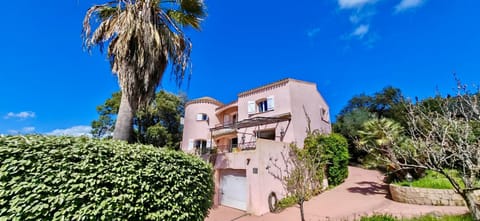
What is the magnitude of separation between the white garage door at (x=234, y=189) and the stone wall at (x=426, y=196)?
9.86m

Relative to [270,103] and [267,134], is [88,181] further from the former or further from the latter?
[267,134]

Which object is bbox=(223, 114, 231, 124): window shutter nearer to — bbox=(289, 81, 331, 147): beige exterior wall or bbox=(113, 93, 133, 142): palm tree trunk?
bbox=(289, 81, 331, 147): beige exterior wall

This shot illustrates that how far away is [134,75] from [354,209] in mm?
13712

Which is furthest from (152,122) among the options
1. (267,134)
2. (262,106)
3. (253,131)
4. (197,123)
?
(267,134)

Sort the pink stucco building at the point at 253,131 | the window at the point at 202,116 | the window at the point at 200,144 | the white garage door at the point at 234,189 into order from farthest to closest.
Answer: the window at the point at 202,116
the window at the point at 200,144
the white garage door at the point at 234,189
the pink stucco building at the point at 253,131

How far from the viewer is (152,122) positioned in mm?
30984

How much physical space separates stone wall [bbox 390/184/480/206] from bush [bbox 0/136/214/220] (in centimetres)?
1393

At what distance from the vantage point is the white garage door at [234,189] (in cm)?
1535

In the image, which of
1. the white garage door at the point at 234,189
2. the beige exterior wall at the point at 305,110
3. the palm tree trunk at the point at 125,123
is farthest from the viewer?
the beige exterior wall at the point at 305,110

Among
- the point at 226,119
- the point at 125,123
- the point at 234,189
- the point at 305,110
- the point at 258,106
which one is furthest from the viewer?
the point at 226,119

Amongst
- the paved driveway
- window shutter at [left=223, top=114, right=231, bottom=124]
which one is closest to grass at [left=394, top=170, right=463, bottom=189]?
the paved driveway

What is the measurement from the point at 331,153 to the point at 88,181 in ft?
59.3

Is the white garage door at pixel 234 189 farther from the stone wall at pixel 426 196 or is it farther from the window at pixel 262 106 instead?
the stone wall at pixel 426 196

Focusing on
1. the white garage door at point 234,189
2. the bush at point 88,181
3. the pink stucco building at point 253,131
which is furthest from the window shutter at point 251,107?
the bush at point 88,181
